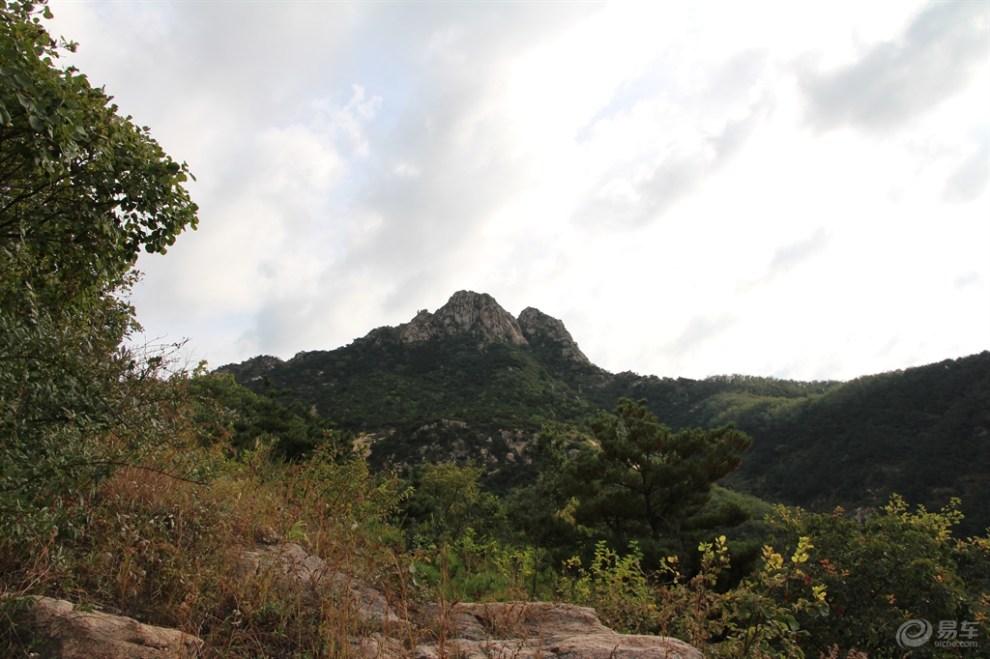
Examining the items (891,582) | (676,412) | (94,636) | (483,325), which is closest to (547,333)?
(483,325)

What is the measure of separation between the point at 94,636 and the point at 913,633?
7131 mm

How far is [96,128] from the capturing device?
11.9 ft

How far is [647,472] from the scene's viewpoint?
18.3 metres

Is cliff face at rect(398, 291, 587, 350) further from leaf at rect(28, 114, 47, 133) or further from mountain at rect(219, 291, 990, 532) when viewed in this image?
leaf at rect(28, 114, 47, 133)

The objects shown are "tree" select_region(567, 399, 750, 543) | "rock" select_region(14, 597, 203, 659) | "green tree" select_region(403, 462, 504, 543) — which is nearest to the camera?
"rock" select_region(14, 597, 203, 659)

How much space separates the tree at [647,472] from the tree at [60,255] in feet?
53.5

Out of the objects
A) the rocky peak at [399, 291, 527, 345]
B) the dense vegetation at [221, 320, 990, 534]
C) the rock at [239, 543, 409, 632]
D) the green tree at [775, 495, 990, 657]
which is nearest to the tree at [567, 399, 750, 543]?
the green tree at [775, 495, 990, 657]

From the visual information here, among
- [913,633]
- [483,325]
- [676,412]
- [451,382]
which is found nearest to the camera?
[913,633]

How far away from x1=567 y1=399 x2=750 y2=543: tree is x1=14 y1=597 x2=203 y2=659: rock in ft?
54.3

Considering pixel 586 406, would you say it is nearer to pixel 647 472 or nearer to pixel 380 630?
pixel 647 472

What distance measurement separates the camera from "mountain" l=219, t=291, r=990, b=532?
47406mm

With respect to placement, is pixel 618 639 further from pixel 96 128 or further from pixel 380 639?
pixel 96 128

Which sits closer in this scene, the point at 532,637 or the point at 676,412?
the point at 532,637

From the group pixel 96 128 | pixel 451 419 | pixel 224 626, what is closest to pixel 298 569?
pixel 224 626
